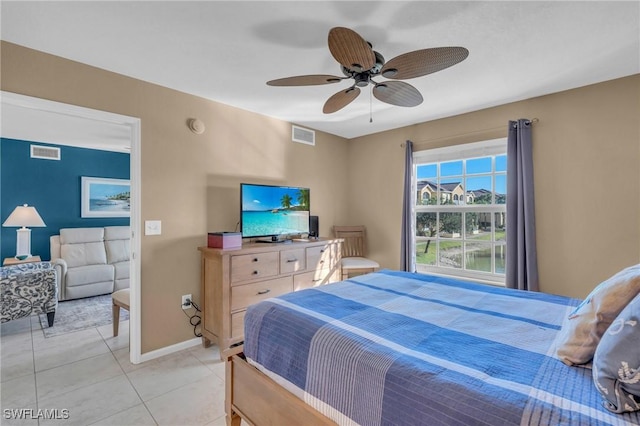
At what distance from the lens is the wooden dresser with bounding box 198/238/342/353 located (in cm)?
254

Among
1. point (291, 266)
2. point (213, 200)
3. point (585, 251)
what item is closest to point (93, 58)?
point (213, 200)

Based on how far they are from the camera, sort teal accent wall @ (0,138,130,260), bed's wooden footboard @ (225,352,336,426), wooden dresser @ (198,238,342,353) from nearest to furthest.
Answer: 1. bed's wooden footboard @ (225,352,336,426)
2. wooden dresser @ (198,238,342,353)
3. teal accent wall @ (0,138,130,260)

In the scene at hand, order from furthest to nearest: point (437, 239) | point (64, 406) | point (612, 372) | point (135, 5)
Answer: point (437, 239) < point (64, 406) < point (135, 5) < point (612, 372)

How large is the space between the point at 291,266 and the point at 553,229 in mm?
2608

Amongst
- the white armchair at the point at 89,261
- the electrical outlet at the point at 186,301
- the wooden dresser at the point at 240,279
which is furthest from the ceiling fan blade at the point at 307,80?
the white armchair at the point at 89,261

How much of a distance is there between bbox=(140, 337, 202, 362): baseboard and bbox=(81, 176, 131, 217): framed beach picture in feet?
11.9

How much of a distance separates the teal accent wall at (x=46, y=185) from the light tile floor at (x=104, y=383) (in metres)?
2.15

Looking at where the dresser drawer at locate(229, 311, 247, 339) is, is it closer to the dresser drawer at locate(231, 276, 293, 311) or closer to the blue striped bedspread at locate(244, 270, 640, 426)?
the dresser drawer at locate(231, 276, 293, 311)

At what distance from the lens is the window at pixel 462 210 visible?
10.7 feet

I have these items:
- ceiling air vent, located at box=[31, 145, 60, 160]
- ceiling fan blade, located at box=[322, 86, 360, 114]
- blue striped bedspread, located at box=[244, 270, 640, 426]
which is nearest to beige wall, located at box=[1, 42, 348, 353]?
ceiling fan blade, located at box=[322, 86, 360, 114]

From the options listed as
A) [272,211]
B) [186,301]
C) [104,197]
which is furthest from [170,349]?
[104,197]

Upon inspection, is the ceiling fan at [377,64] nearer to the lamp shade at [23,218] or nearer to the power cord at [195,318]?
the power cord at [195,318]

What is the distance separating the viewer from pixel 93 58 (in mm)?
2195

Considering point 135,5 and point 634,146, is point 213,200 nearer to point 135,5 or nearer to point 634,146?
point 135,5
